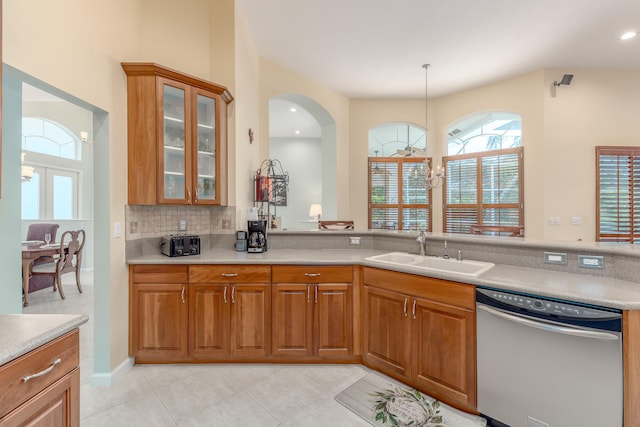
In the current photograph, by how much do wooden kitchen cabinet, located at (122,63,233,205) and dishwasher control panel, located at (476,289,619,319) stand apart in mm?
2290

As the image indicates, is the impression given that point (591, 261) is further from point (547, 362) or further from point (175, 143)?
point (175, 143)

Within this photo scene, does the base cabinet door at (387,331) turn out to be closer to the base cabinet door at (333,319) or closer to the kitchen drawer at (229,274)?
the base cabinet door at (333,319)

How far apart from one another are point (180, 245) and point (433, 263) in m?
2.13

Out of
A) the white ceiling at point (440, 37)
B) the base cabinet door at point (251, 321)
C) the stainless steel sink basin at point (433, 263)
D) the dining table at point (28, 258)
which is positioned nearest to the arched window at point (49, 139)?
the dining table at point (28, 258)

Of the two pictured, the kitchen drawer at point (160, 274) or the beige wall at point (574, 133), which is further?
the beige wall at point (574, 133)

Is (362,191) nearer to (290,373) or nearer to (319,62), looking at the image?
(319,62)

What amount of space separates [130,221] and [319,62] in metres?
3.36

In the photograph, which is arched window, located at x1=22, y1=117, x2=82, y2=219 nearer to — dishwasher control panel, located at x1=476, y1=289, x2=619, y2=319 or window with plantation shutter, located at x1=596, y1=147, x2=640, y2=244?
dishwasher control panel, located at x1=476, y1=289, x2=619, y2=319

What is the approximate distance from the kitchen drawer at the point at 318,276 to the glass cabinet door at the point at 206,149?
3.13ft

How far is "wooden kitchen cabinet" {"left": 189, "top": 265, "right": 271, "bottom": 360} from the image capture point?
2422mm

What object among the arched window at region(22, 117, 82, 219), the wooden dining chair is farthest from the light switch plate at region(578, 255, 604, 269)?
the arched window at region(22, 117, 82, 219)

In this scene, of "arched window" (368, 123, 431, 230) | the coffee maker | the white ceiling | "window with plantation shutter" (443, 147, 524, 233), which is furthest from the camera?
"arched window" (368, 123, 431, 230)

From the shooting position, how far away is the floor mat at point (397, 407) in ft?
5.99

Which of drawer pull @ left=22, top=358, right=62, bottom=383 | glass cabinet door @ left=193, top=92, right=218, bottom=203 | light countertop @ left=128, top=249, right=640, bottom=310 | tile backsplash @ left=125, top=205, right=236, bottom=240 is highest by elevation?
glass cabinet door @ left=193, top=92, right=218, bottom=203
